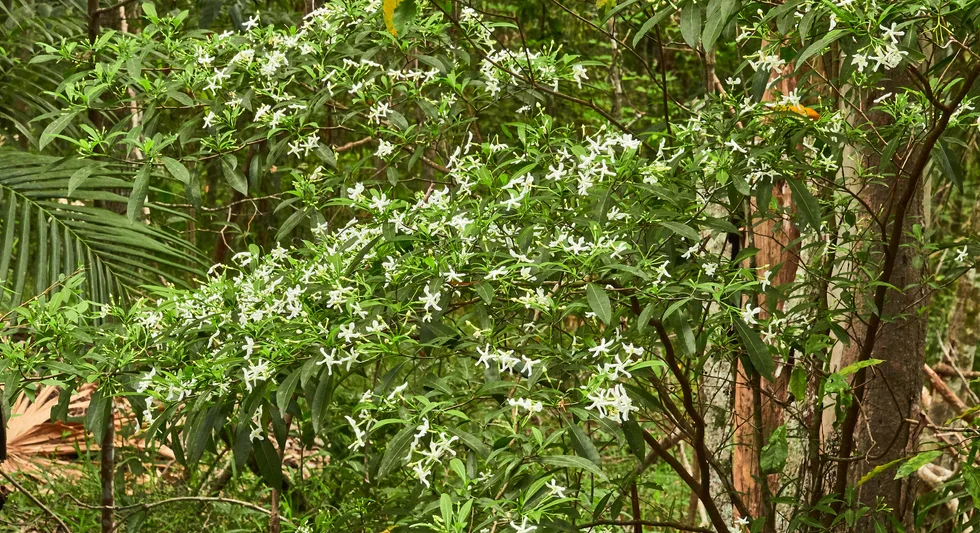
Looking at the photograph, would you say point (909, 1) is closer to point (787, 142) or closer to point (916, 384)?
point (787, 142)

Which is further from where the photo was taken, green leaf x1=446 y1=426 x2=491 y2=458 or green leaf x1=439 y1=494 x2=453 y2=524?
green leaf x1=446 y1=426 x2=491 y2=458

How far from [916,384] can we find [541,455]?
3.44 ft

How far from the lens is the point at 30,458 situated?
2955 mm

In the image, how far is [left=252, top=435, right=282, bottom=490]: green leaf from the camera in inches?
58.5

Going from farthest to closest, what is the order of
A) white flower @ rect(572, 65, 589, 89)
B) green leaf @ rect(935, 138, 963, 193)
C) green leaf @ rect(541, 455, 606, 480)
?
white flower @ rect(572, 65, 589, 89) < green leaf @ rect(935, 138, 963, 193) < green leaf @ rect(541, 455, 606, 480)

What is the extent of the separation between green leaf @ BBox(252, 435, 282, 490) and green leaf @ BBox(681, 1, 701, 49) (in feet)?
2.82

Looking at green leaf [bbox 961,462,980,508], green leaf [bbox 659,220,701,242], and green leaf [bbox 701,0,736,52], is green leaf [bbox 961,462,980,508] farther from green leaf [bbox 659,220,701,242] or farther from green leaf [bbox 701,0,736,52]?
green leaf [bbox 701,0,736,52]

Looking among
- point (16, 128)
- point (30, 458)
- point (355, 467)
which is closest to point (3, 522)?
point (30, 458)

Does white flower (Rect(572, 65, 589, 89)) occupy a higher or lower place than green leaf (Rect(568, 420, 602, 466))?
higher

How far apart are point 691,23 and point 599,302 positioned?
441mm

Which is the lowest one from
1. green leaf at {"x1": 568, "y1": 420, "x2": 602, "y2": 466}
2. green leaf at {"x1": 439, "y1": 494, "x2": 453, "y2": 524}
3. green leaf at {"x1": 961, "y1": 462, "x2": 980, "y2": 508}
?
green leaf at {"x1": 439, "y1": 494, "x2": 453, "y2": 524}

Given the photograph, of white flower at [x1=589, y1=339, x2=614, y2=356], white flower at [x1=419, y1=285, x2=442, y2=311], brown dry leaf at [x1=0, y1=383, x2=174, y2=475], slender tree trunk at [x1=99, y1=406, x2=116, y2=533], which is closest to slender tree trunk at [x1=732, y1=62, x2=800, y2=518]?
white flower at [x1=589, y1=339, x2=614, y2=356]

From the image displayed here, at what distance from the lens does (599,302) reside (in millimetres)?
1211

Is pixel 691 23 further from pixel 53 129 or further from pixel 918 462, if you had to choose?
pixel 53 129
